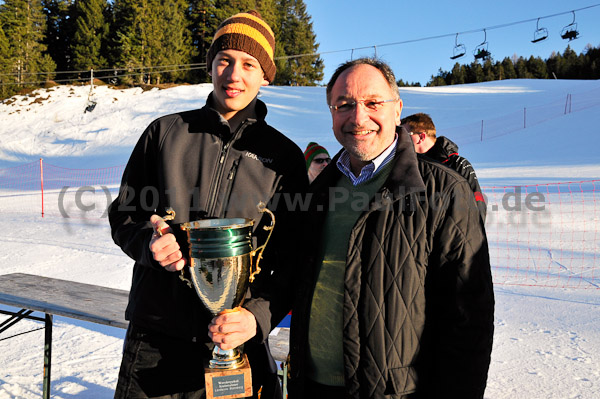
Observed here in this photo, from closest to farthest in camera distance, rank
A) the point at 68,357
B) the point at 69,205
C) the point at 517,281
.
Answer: the point at 68,357, the point at 517,281, the point at 69,205

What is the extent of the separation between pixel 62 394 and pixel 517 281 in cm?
545

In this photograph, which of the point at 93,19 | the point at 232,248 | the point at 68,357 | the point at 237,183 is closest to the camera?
the point at 232,248

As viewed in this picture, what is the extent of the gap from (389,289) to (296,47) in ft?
174

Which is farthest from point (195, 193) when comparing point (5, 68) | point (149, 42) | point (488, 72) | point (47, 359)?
point (488, 72)

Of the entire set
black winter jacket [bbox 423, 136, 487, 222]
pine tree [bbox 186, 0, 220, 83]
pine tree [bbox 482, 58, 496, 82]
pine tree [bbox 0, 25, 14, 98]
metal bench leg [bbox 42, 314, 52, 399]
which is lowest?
metal bench leg [bbox 42, 314, 52, 399]

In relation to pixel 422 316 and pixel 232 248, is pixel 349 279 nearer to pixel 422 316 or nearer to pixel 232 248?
pixel 422 316

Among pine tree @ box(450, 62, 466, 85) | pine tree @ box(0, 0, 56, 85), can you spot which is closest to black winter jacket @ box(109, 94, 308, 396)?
pine tree @ box(0, 0, 56, 85)

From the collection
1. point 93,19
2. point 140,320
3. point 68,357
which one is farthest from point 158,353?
point 93,19

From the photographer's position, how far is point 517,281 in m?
5.99

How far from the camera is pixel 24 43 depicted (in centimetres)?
4100

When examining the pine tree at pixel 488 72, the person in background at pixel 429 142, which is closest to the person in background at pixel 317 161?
the person in background at pixel 429 142

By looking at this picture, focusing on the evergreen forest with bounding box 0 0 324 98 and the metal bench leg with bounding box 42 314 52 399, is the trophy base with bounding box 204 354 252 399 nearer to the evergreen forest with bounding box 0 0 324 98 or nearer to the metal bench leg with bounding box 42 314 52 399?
the metal bench leg with bounding box 42 314 52 399

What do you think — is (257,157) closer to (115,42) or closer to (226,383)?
(226,383)

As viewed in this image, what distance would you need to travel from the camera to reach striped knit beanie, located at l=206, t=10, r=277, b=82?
1853 millimetres
